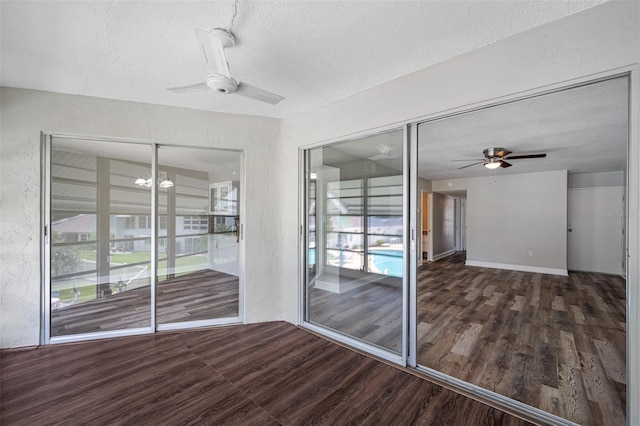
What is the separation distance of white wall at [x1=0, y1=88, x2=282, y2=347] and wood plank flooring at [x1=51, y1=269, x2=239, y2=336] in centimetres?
24

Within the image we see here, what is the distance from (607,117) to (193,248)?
5121mm

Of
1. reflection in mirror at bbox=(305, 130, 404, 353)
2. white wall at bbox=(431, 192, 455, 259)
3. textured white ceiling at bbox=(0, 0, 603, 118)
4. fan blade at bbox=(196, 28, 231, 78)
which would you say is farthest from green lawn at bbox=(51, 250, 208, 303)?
white wall at bbox=(431, 192, 455, 259)

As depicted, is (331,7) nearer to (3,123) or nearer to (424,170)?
(3,123)

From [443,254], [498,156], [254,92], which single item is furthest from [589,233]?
[254,92]

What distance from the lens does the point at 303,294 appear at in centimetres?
328

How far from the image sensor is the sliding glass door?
2.84 meters

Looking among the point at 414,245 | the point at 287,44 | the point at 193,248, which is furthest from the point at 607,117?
the point at 193,248

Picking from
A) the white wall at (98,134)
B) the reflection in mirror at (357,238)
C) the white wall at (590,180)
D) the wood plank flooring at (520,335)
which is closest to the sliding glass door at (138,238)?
the white wall at (98,134)

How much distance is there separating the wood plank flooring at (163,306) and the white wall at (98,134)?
0.24m

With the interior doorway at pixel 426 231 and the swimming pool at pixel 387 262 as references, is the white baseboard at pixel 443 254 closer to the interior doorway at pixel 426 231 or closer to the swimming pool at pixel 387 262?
the interior doorway at pixel 426 231

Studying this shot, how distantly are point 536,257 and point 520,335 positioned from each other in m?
4.47

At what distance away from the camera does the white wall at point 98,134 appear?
8.55 ft

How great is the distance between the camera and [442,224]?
8766 millimetres

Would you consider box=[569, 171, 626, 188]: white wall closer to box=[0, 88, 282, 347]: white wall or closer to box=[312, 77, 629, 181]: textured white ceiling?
box=[312, 77, 629, 181]: textured white ceiling
